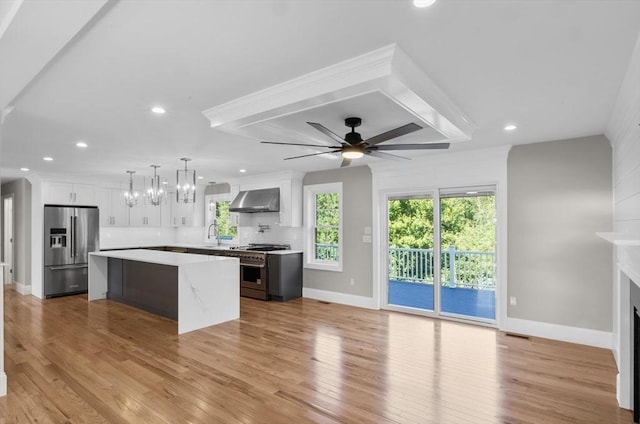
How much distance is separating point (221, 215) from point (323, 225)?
320cm

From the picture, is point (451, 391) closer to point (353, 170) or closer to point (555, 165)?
point (555, 165)

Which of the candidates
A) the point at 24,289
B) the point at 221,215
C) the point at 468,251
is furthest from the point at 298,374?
the point at 24,289

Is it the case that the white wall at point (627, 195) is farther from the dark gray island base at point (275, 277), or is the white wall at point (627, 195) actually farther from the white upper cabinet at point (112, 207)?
the white upper cabinet at point (112, 207)

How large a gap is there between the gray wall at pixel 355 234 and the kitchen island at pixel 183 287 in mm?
1892

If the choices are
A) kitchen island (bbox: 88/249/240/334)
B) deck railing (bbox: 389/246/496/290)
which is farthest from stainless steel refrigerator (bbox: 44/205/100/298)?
deck railing (bbox: 389/246/496/290)

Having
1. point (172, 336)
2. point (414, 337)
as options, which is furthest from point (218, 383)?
point (414, 337)

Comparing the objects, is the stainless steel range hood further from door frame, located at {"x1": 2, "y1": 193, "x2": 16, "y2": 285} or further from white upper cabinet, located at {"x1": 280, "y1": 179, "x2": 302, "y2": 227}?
door frame, located at {"x1": 2, "y1": 193, "x2": 16, "y2": 285}

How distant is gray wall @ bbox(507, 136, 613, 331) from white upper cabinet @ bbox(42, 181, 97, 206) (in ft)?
25.5

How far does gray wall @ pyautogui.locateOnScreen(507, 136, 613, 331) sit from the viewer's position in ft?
12.9

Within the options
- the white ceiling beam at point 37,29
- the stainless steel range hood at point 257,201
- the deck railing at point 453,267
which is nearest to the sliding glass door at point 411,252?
the deck railing at point 453,267

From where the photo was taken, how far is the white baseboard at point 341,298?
5.78 m

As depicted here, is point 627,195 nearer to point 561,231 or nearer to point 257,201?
point 561,231

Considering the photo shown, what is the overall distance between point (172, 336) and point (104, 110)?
8.92ft

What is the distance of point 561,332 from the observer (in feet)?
13.6
